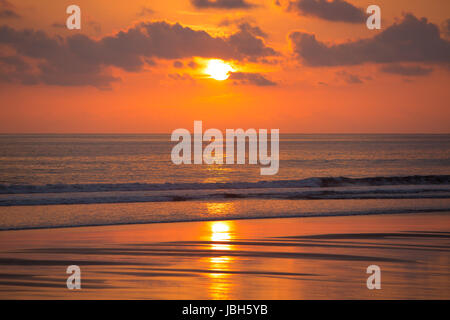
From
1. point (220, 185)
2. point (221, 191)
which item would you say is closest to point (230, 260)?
point (221, 191)

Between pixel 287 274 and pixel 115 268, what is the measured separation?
10.8ft

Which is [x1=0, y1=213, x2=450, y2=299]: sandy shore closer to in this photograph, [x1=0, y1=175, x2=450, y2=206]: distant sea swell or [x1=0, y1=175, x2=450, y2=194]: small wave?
[x1=0, y1=175, x2=450, y2=206]: distant sea swell

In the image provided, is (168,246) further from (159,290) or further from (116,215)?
(116,215)

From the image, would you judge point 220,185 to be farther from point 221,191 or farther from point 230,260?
point 230,260

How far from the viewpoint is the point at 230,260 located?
448 inches

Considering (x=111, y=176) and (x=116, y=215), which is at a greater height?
(x=111, y=176)

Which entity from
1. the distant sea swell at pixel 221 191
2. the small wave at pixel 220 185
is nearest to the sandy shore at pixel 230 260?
the distant sea swell at pixel 221 191

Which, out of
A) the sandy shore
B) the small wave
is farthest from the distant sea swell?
the sandy shore

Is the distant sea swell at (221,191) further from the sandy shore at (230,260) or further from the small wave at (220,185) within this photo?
the sandy shore at (230,260)

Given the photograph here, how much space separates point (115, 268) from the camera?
10.6m

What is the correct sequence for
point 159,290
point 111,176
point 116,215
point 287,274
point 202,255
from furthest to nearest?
point 111,176, point 116,215, point 202,255, point 287,274, point 159,290

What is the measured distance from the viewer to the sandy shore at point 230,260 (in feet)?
29.4

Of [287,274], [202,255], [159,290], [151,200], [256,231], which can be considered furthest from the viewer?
[151,200]

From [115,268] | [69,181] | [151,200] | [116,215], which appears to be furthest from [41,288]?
[69,181]
